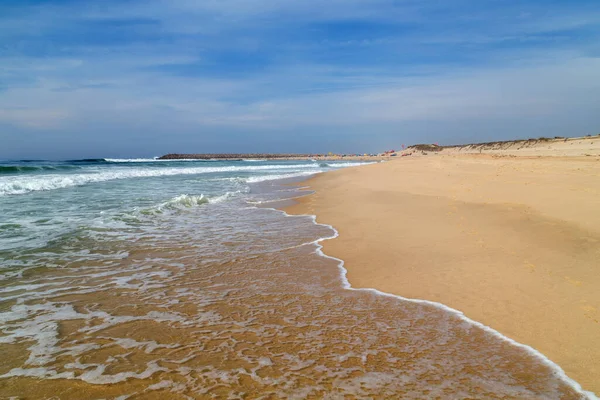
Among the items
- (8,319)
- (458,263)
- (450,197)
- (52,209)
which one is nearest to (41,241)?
(8,319)

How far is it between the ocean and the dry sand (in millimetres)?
303

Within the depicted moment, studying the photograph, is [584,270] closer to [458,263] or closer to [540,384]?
[458,263]

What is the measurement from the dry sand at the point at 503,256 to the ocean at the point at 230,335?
30cm

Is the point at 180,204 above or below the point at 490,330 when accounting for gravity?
above

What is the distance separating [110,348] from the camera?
3.01m

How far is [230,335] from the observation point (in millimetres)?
3205

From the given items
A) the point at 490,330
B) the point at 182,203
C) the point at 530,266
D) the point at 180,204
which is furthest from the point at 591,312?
the point at 182,203

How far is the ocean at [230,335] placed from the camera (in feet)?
8.13

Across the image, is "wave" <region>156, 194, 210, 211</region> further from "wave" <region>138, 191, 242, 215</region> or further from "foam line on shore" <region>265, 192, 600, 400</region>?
"foam line on shore" <region>265, 192, 600, 400</region>

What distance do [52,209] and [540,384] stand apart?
1193 centimetres

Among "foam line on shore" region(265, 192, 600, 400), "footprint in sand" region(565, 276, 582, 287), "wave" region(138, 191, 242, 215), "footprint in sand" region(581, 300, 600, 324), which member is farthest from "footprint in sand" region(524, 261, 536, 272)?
"wave" region(138, 191, 242, 215)

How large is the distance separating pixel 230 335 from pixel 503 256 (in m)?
3.89

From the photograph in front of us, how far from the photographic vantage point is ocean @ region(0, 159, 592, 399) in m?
2.48

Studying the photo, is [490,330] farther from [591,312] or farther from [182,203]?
[182,203]
